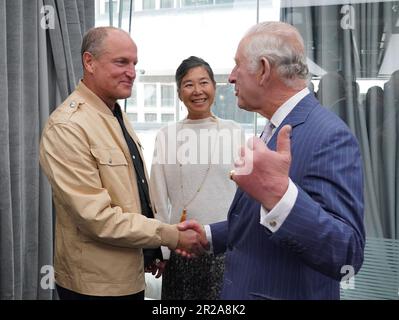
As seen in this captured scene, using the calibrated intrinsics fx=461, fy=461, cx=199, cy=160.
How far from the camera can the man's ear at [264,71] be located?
43.7 inches

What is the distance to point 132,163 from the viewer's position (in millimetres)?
1664

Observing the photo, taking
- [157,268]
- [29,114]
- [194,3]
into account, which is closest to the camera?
[157,268]

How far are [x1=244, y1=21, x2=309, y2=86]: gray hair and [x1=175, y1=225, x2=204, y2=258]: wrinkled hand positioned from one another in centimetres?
73

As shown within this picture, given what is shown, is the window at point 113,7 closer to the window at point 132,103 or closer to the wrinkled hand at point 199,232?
the window at point 132,103

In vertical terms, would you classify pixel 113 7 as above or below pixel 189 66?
above

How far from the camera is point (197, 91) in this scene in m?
2.13

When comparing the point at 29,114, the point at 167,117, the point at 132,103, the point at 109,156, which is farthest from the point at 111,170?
the point at 132,103

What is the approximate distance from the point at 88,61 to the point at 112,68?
9 cm

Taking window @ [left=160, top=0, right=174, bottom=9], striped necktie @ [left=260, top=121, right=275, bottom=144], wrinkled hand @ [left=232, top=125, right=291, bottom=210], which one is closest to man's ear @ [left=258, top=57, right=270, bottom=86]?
striped necktie @ [left=260, top=121, right=275, bottom=144]

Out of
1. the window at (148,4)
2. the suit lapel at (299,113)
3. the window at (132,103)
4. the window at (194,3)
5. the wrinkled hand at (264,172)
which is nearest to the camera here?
the wrinkled hand at (264,172)

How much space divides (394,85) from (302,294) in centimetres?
152

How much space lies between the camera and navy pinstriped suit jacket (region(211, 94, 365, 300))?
2.94 feet

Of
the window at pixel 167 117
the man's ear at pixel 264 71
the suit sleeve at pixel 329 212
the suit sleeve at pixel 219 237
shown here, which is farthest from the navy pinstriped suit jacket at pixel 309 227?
the window at pixel 167 117

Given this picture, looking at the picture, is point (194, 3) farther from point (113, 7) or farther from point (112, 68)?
point (112, 68)
